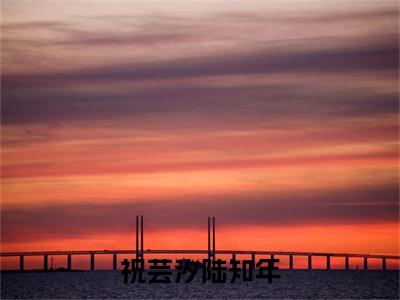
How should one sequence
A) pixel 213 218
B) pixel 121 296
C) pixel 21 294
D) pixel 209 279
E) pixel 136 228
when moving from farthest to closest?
pixel 136 228
pixel 213 218
pixel 209 279
pixel 21 294
pixel 121 296

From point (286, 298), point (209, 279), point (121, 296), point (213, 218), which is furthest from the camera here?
point (213, 218)

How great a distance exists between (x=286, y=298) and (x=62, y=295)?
23.9 meters

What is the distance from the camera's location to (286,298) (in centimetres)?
9106

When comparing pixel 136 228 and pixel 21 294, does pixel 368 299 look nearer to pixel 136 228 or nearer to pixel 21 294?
pixel 21 294

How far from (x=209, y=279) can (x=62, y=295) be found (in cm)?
5378

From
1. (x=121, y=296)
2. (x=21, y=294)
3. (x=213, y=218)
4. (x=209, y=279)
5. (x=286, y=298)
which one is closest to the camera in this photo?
(x=286, y=298)

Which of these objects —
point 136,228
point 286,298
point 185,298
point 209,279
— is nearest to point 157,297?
point 185,298

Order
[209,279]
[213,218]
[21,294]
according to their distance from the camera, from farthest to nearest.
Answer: [213,218]
[209,279]
[21,294]

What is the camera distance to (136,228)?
191000mm

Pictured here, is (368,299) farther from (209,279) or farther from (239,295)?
(209,279)

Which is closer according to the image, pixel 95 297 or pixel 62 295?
pixel 95 297

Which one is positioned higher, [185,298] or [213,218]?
[213,218]

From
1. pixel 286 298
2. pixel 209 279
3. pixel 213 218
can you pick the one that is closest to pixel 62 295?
pixel 286 298

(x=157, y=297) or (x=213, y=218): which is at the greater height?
(x=213, y=218)
